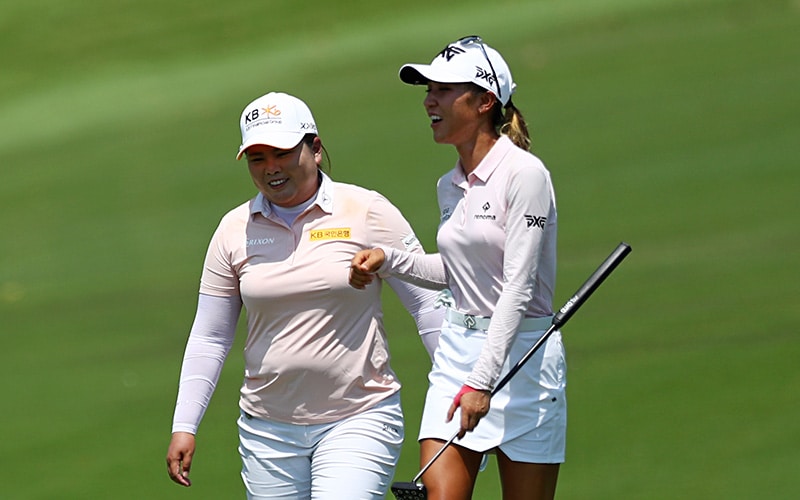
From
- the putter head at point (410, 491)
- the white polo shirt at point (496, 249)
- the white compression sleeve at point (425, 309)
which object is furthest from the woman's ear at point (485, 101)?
the putter head at point (410, 491)

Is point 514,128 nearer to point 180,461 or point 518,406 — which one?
point 518,406

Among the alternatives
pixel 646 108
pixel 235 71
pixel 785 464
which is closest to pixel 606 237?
pixel 646 108

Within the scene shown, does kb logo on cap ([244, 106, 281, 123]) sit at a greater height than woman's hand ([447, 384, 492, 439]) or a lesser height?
greater

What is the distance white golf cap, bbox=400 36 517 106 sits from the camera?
5.12m

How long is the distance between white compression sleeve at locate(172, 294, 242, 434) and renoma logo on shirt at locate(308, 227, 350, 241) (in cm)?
41

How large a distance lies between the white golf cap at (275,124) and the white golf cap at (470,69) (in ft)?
1.34

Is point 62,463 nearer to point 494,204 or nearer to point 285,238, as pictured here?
point 285,238

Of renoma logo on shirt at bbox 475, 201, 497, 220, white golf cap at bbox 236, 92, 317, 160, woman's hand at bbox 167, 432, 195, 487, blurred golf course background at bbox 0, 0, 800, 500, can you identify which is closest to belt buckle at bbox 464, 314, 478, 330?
renoma logo on shirt at bbox 475, 201, 497, 220

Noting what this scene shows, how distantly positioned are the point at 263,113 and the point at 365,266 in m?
0.65

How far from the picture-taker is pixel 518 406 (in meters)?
5.07

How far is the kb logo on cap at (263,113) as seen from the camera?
5.23 metres

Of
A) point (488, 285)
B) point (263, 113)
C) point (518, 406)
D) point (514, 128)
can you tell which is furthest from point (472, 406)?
point (263, 113)

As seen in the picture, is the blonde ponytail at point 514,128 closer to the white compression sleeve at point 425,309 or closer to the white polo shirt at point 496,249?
the white polo shirt at point 496,249

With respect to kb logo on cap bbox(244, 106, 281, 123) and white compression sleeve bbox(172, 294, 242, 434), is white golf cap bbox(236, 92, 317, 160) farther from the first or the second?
white compression sleeve bbox(172, 294, 242, 434)
